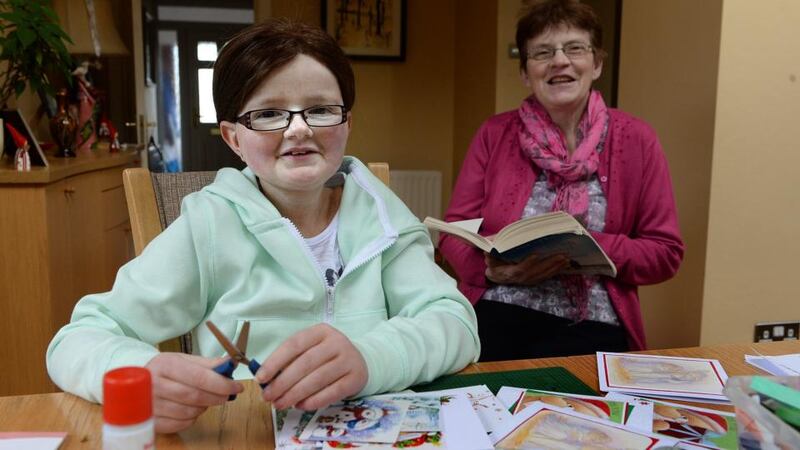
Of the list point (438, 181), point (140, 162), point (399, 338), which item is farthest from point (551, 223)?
point (438, 181)

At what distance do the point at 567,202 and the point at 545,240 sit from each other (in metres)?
0.26

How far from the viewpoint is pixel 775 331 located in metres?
2.29

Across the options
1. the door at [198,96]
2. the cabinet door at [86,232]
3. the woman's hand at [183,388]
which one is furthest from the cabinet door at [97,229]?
the door at [198,96]

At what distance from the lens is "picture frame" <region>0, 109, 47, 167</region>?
7.35 feet

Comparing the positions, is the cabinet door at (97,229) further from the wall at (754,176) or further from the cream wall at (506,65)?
the wall at (754,176)

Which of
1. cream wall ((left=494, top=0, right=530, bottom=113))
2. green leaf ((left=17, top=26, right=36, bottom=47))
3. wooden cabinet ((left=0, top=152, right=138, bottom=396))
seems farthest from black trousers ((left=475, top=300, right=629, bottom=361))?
cream wall ((left=494, top=0, right=530, bottom=113))

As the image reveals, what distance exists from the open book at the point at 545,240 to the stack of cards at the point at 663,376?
1.14 feet

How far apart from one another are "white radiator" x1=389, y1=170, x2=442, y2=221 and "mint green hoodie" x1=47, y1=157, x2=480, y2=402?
11.2ft

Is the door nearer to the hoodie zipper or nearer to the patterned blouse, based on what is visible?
the patterned blouse

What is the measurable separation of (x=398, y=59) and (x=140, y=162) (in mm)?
1740

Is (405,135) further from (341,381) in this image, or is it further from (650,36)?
(341,381)

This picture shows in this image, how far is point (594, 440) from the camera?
731 millimetres

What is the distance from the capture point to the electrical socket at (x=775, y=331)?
2273 mm

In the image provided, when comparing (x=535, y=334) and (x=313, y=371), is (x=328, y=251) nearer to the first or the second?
(x=313, y=371)
